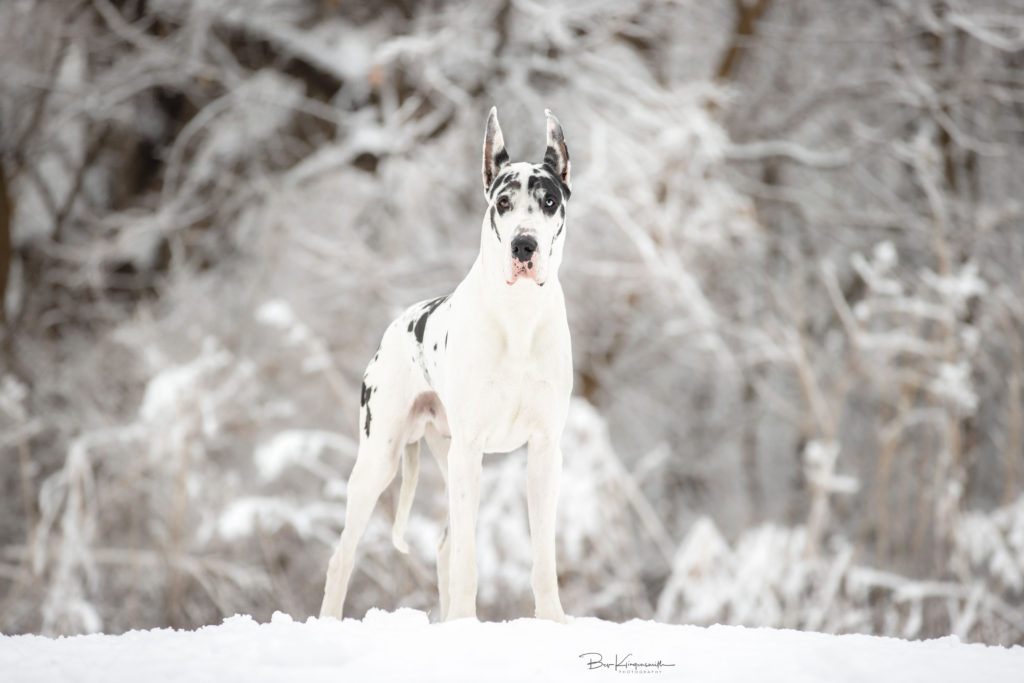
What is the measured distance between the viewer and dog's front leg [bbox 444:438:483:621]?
3.37 metres

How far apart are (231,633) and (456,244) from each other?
8832 millimetres

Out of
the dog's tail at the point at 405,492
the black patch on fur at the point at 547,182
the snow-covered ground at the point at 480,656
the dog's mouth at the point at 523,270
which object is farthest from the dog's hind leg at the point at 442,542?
the black patch on fur at the point at 547,182

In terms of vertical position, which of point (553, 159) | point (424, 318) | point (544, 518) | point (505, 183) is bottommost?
point (544, 518)

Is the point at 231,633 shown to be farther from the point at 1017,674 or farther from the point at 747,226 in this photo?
the point at 747,226

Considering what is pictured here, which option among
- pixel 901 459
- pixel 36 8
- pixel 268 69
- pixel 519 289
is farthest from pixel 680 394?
pixel 519 289

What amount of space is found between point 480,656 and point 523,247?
1.25m

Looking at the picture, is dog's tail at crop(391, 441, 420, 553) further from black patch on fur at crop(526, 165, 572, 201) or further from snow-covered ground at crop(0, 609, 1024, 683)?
black patch on fur at crop(526, 165, 572, 201)

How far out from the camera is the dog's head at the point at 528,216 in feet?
10.4

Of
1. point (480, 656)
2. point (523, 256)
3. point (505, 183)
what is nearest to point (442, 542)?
point (480, 656)

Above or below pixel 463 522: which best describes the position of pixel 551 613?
below

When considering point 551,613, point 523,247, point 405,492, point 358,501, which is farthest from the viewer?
point 405,492

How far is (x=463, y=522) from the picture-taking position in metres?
3.40

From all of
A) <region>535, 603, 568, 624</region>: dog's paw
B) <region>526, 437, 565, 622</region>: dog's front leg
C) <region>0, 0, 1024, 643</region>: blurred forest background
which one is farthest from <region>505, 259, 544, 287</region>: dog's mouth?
<region>0, 0, 1024, 643</region>: blurred forest background
